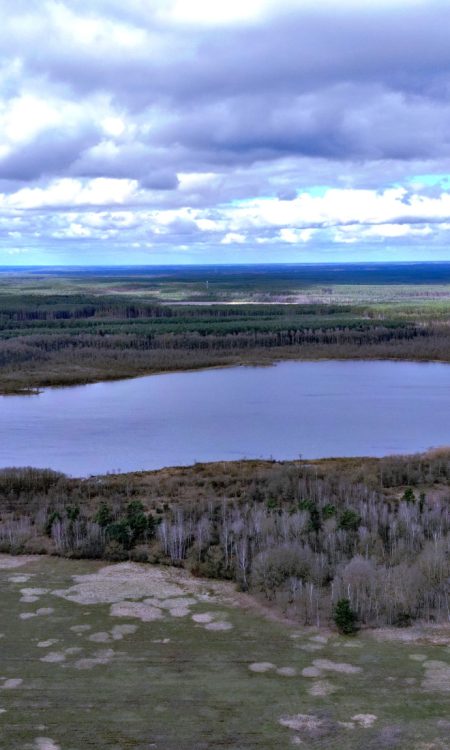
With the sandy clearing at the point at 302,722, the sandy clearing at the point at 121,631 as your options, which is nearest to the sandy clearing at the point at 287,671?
the sandy clearing at the point at 302,722

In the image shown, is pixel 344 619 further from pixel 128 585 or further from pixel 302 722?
pixel 128 585

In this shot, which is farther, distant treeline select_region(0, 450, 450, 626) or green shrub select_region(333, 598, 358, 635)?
distant treeline select_region(0, 450, 450, 626)

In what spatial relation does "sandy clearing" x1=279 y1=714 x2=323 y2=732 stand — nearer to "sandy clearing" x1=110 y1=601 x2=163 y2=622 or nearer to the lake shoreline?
"sandy clearing" x1=110 y1=601 x2=163 y2=622

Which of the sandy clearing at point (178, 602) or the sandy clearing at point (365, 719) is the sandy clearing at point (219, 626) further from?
the sandy clearing at point (365, 719)

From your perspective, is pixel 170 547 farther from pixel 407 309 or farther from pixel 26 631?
pixel 407 309

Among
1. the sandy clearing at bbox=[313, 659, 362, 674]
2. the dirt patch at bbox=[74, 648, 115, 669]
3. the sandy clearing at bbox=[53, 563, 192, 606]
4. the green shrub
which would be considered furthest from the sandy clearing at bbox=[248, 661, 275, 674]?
the sandy clearing at bbox=[53, 563, 192, 606]

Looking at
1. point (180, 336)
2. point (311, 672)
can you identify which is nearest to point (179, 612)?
point (311, 672)
